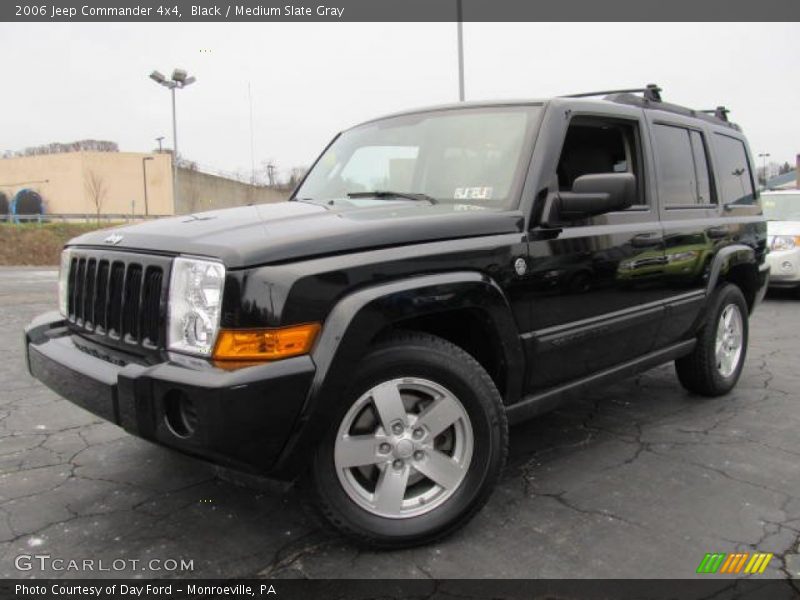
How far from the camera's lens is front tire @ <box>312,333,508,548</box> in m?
2.41

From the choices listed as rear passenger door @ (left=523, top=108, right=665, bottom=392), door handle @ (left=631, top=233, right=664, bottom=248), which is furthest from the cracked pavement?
door handle @ (left=631, top=233, right=664, bottom=248)

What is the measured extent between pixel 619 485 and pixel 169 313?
2.24 m

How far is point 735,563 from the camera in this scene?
2479 mm

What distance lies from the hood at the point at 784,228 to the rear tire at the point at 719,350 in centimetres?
561

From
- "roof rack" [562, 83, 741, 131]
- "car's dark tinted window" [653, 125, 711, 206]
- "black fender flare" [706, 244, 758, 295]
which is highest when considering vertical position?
"roof rack" [562, 83, 741, 131]

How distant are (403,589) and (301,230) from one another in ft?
4.43

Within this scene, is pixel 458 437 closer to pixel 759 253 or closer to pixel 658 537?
pixel 658 537

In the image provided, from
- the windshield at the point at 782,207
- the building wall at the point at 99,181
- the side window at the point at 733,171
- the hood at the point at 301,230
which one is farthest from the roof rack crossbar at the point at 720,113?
the building wall at the point at 99,181

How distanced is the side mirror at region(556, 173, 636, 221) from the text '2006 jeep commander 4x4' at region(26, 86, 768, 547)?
0.04 ft

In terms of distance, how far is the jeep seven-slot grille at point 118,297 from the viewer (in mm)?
2430

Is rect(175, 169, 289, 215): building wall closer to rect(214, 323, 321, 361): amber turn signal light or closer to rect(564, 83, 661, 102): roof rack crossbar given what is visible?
rect(564, 83, 661, 102): roof rack crossbar

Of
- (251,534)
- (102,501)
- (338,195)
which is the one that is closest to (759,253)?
(338,195)

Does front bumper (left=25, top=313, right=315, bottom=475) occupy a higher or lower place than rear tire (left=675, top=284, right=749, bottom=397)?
higher

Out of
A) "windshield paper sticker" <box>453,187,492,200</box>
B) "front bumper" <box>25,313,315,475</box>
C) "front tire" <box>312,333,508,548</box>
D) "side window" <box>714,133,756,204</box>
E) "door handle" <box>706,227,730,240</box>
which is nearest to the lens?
"front bumper" <box>25,313,315,475</box>
